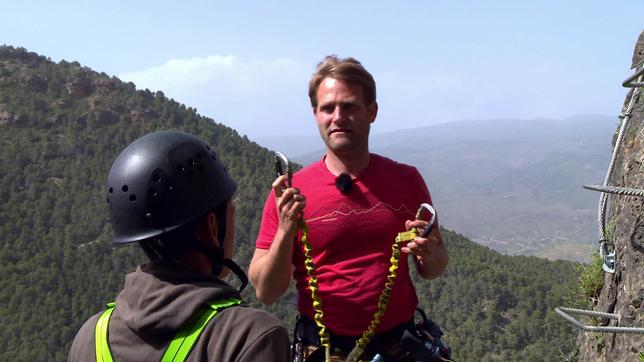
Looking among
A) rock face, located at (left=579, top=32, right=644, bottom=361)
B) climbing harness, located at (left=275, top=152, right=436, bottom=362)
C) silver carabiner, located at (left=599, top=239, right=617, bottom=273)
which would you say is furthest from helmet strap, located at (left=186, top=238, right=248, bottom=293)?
silver carabiner, located at (left=599, top=239, right=617, bottom=273)

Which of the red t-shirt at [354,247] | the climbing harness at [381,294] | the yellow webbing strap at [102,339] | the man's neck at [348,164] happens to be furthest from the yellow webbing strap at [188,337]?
the man's neck at [348,164]

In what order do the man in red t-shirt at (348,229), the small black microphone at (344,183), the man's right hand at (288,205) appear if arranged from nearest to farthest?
the man's right hand at (288,205) < the man in red t-shirt at (348,229) < the small black microphone at (344,183)

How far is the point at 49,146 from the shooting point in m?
72.9

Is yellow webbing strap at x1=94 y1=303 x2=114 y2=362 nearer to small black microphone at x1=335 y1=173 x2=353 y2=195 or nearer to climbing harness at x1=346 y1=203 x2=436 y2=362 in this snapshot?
climbing harness at x1=346 y1=203 x2=436 y2=362

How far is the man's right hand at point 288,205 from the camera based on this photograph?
2857 millimetres

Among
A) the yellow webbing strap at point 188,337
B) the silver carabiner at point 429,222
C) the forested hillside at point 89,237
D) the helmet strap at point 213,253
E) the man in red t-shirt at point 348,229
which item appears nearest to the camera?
the yellow webbing strap at point 188,337

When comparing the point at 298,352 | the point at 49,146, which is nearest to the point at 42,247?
the point at 49,146

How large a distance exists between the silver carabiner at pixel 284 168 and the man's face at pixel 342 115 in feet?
1.58

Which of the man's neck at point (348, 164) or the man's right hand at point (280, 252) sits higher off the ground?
the man's neck at point (348, 164)

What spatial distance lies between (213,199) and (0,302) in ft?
192

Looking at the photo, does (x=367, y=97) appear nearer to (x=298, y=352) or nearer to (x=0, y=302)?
(x=298, y=352)

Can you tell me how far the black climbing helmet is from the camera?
7.24ft

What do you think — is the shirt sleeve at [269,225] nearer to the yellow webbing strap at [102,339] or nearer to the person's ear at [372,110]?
the person's ear at [372,110]

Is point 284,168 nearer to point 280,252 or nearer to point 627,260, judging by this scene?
point 280,252
